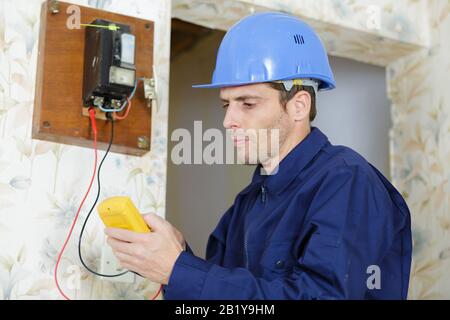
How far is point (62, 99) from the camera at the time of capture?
1544mm

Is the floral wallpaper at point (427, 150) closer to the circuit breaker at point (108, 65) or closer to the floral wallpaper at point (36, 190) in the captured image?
the floral wallpaper at point (36, 190)

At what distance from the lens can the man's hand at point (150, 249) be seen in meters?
1.17

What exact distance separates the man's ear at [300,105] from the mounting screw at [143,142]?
0.40 metres

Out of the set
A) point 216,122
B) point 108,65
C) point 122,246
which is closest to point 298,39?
point 108,65

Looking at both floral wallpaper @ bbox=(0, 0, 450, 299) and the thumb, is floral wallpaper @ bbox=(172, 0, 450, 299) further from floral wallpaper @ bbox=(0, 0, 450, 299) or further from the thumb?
the thumb

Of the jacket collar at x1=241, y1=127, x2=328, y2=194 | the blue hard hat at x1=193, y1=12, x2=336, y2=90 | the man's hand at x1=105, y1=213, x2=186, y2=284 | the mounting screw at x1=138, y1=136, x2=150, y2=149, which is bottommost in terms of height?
the man's hand at x1=105, y1=213, x2=186, y2=284

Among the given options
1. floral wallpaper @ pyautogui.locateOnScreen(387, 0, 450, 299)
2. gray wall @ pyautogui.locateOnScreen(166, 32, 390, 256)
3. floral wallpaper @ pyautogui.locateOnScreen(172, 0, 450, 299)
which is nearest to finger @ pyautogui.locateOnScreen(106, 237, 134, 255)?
floral wallpaper @ pyautogui.locateOnScreen(172, 0, 450, 299)

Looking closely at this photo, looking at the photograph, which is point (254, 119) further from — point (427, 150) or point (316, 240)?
point (427, 150)

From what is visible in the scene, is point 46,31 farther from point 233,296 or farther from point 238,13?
point 233,296

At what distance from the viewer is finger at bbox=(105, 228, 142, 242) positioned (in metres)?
1.19

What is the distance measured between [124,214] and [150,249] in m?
0.08

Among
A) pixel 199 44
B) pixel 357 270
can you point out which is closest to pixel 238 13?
pixel 357 270

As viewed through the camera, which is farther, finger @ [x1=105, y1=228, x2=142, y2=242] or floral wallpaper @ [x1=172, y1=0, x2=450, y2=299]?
floral wallpaper @ [x1=172, y1=0, x2=450, y2=299]

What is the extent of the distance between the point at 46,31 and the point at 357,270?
35.1 inches
